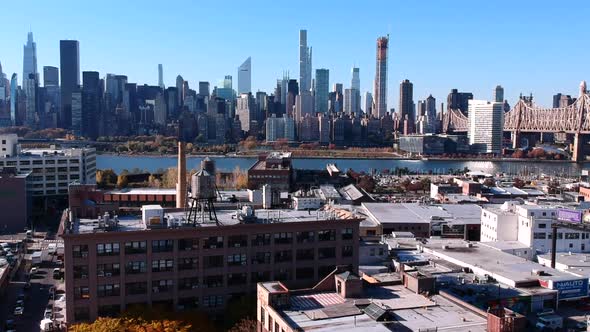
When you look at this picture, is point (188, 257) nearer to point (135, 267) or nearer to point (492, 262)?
point (135, 267)

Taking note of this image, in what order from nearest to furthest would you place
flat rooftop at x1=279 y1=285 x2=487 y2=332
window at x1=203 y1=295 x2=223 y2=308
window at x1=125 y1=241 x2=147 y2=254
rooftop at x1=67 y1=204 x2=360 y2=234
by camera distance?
flat rooftop at x1=279 y1=285 x2=487 y2=332
window at x1=125 y1=241 x2=147 y2=254
rooftop at x1=67 y1=204 x2=360 y2=234
window at x1=203 y1=295 x2=223 y2=308

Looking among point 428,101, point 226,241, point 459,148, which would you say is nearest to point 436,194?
point 226,241

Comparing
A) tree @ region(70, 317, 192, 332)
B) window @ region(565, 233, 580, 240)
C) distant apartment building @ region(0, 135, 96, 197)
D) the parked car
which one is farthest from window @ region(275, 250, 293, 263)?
distant apartment building @ region(0, 135, 96, 197)

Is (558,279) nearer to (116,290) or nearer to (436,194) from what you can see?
(116,290)

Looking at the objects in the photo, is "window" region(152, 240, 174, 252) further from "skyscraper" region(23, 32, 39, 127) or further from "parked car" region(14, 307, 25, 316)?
"skyscraper" region(23, 32, 39, 127)

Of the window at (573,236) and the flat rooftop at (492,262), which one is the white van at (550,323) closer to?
the flat rooftop at (492,262)

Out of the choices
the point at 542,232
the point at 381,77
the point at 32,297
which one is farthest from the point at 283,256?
the point at 381,77
